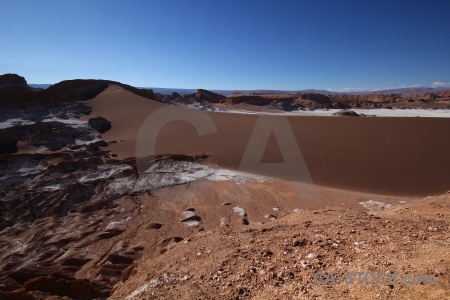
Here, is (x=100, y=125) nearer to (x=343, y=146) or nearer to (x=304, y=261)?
(x=343, y=146)

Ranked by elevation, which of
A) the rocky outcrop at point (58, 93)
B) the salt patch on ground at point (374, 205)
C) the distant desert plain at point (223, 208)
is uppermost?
the rocky outcrop at point (58, 93)

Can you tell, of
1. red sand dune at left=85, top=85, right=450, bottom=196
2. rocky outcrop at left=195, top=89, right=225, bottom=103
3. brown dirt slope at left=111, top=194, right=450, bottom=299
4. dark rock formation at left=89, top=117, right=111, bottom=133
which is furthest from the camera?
rocky outcrop at left=195, top=89, right=225, bottom=103

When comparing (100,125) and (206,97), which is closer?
Answer: (100,125)

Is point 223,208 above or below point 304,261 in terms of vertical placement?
below

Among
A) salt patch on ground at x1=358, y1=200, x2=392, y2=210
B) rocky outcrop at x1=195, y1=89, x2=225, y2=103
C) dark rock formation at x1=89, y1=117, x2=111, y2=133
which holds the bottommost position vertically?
salt patch on ground at x1=358, y1=200, x2=392, y2=210

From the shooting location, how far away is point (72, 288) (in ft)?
12.2

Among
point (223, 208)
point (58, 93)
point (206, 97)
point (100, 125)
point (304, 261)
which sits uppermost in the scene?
point (206, 97)

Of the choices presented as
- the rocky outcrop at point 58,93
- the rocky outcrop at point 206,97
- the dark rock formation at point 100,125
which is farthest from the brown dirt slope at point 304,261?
the rocky outcrop at point 206,97

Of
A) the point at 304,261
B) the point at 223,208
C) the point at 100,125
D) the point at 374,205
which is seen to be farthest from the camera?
the point at 100,125

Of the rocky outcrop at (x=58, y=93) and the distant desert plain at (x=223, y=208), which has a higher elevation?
the rocky outcrop at (x=58, y=93)

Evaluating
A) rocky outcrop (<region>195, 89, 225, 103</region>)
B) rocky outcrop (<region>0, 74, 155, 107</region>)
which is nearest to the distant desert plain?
rocky outcrop (<region>0, 74, 155, 107</region>)

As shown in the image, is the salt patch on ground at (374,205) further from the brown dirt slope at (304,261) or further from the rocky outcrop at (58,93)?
the rocky outcrop at (58,93)

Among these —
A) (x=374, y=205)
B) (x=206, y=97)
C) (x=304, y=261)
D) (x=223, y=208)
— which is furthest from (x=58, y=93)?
(x=206, y=97)

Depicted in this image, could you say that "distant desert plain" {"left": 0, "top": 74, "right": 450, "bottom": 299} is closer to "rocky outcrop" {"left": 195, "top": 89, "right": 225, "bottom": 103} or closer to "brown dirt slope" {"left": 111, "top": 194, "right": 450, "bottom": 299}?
"brown dirt slope" {"left": 111, "top": 194, "right": 450, "bottom": 299}
